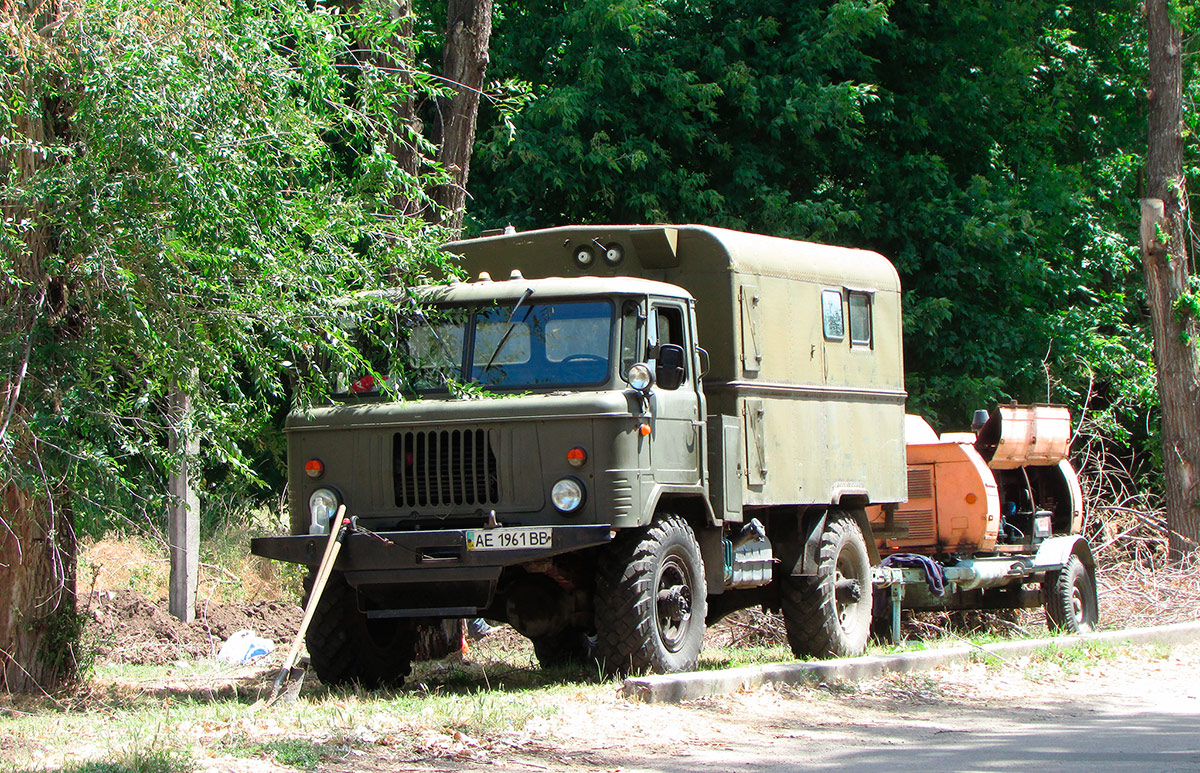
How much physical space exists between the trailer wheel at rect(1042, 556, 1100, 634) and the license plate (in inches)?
266

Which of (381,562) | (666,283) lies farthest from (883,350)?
(381,562)

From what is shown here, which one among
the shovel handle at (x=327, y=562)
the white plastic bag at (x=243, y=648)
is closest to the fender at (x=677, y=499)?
the shovel handle at (x=327, y=562)

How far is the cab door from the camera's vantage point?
936cm

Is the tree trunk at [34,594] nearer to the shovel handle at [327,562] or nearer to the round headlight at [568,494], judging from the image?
the shovel handle at [327,562]

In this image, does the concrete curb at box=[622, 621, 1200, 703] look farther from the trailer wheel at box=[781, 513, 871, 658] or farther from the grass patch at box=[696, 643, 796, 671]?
the grass patch at box=[696, 643, 796, 671]

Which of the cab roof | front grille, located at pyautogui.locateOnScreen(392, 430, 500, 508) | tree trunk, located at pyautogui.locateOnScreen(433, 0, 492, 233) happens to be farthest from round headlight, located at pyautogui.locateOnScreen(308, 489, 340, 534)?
tree trunk, located at pyautogui.locateOnScreen(433, 0, 492, 233)

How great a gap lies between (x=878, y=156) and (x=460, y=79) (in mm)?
7931

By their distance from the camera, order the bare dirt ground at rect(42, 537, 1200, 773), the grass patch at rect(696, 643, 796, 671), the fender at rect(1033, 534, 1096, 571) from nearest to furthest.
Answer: the bare dirt ground at rect(42, 537, 1200, 773) < the grass patch at rect(696, 643, 796, 671) < the fender at rect(1033, 534, 1096, 571)

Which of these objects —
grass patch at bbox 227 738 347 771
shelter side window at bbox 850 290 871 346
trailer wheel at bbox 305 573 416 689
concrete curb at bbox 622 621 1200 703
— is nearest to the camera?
grass patch at bbox 227 738 347 771

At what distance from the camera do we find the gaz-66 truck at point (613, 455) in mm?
9023

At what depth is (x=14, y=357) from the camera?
7.77m

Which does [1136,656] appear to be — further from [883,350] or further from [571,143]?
[571,143]

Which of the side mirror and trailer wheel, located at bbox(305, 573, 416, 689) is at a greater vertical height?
the side mirror

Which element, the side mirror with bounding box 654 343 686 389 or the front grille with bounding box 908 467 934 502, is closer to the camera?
the side mirror with bounding box 654 343 686 389
